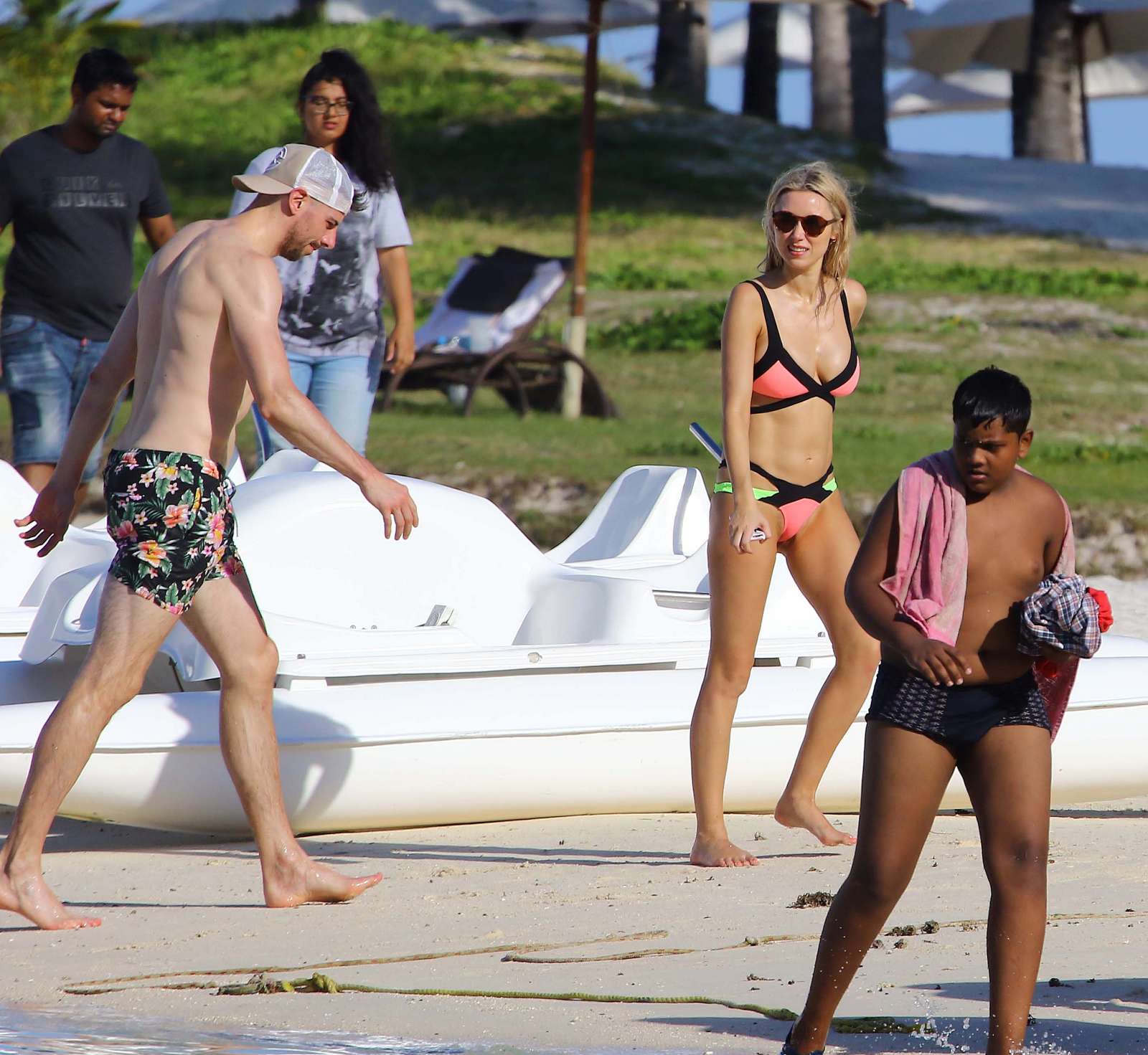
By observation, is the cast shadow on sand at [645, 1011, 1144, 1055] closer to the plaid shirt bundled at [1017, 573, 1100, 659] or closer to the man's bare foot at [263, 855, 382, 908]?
the plaid shirt bundled at [1017, 573, 1100, 659]

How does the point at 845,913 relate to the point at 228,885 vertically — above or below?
above

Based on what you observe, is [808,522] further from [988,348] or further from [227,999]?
[988,348]

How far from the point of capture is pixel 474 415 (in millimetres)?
14242

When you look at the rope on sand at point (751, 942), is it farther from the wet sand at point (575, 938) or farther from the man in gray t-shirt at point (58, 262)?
the man in gray t-shirt at point (58, 262)

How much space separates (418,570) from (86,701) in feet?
6.41

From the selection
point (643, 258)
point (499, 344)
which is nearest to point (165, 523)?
point (499, 344)

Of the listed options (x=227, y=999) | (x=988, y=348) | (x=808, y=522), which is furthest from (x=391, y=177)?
(x=988, y=348)

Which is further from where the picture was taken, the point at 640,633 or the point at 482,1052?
the point at 640,633

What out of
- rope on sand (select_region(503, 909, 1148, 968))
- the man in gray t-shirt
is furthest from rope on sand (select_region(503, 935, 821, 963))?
the man in gray t-shirt

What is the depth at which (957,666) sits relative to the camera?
305 cm

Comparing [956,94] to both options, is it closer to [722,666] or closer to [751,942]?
[722,666]

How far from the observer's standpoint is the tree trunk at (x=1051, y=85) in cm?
2562

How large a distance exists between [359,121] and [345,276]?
0.53 meters

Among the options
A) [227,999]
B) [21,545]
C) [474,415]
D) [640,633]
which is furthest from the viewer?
[474,415]
